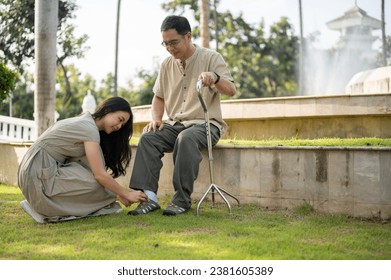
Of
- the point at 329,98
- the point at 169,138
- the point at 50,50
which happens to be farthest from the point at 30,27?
the point at 169,138

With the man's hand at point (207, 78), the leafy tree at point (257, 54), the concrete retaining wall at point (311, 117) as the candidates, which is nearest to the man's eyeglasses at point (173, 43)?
the man's hand at point (207, 78)

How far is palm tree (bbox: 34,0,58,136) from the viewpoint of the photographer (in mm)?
7957

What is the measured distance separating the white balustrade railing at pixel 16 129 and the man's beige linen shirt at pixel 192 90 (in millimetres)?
7824

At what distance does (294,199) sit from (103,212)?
1.64m

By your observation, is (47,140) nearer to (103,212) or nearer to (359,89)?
(103,212)

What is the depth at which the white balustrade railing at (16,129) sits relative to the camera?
12.0m

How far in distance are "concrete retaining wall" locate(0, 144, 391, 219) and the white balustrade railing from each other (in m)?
7.95

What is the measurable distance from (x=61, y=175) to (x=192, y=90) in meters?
1.39

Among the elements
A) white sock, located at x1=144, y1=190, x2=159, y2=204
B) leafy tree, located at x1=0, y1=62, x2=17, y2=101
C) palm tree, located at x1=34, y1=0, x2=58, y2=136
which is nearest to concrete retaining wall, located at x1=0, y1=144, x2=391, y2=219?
white sock, located at x1=144, y1=190, x2=159, y2=204

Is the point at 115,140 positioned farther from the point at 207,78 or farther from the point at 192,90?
the point at 207,78

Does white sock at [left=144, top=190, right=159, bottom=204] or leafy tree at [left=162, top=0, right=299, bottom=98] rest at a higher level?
leafy tree at [left=162, top=0, right=299, bottom=98]

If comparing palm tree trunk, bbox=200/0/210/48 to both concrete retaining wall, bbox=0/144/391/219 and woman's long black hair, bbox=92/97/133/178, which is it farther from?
woman's long black hair, bbox=92/97/133/178

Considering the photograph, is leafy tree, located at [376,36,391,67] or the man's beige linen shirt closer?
the man's beige linen shirt

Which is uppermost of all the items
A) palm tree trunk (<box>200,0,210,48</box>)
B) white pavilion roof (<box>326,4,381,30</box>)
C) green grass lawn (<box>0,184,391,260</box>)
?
white pavilion roof (<box>326,4,381,30</box>)
